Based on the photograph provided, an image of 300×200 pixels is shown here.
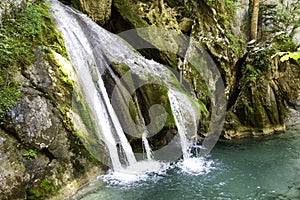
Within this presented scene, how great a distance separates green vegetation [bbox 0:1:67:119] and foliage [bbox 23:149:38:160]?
868 mm

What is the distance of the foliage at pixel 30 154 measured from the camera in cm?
550

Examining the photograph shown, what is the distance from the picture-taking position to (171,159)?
8.86m

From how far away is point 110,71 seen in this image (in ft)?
28.0

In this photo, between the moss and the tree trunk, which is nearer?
the moss

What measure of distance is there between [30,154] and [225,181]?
4.80 metres

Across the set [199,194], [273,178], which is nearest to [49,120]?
[199,194]

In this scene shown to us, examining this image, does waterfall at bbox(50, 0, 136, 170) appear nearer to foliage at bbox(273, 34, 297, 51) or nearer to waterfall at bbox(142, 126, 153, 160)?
waterfall at bbox(142, 126, 153, 160)

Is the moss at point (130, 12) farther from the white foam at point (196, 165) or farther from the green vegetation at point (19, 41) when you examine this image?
the white foam at point (196, 165)

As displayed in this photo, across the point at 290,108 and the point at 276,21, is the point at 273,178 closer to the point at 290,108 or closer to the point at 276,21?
the point at 290,108

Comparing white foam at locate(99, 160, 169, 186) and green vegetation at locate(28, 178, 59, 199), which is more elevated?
green vegetation at locate(28, 178, 59, 199)

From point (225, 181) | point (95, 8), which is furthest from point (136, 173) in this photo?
point (95, 8)

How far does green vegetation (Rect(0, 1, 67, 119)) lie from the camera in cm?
574

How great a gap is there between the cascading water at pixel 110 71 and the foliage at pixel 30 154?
2035mm

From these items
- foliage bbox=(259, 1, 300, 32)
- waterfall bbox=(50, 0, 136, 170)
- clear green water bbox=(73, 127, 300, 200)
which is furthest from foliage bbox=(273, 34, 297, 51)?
waterfall bbox=(50, 0, 136, 170)
